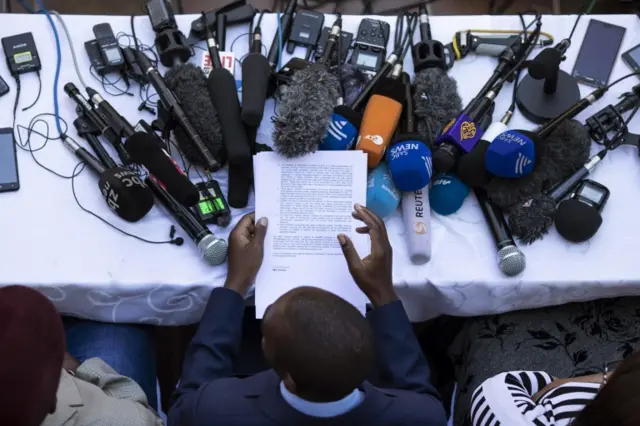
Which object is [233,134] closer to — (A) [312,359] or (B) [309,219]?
(B) [309,219]

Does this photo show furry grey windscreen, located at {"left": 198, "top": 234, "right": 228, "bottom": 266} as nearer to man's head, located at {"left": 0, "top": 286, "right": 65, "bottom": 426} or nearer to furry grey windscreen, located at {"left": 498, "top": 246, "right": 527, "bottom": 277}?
man's head, located at {"left": 0, "top": 286, "right": 65, "bottom": 426}

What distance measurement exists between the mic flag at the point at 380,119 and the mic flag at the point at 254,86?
0.70ft

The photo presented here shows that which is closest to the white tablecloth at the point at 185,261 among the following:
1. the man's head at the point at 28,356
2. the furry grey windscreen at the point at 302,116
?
the furry grey windscreen at the point at 302,116

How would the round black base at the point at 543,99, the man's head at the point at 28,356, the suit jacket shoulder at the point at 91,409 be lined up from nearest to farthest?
the man's head at the point at 28,356 → the suit jacket shoulder at the point at 91,409 → the round black base at the point at 543,99

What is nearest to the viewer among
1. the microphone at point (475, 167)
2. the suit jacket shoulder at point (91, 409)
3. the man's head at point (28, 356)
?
the man's head at point (28, 356)

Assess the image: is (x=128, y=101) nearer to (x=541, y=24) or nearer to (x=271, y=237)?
(x=271, y=237)

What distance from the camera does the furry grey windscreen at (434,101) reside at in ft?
4.38

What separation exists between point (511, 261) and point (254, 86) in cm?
63

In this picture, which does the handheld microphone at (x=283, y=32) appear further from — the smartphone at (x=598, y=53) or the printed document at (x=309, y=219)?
the smartphone at (x=598, y=53)

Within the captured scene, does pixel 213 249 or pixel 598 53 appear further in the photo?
pixel 598 53

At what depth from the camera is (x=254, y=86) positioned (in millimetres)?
1345

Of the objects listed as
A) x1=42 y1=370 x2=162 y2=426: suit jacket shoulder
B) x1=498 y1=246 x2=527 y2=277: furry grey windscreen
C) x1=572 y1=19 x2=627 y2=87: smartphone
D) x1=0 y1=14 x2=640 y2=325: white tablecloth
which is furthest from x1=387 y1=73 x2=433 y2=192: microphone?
x1=42 y1=370 x2=162 y2=426: suit jacket shoulder

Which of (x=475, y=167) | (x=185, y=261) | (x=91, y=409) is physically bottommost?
(x=91, y=409)

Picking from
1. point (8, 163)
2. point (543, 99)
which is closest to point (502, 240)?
point (543, 99)
